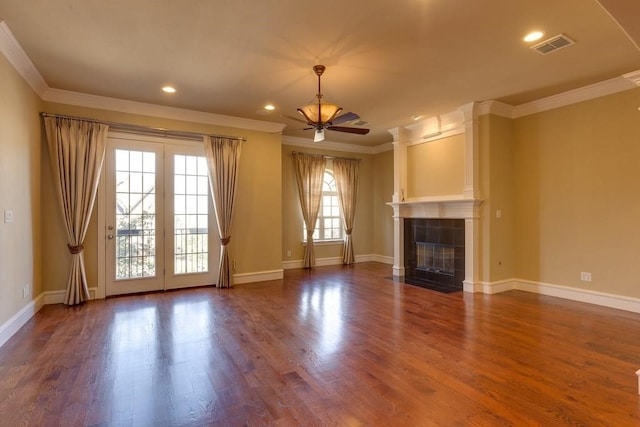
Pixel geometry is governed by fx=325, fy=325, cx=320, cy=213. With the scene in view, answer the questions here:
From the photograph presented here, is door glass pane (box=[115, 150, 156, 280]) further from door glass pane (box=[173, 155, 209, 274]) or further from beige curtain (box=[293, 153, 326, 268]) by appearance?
beige curtain (box=[293, 153, 326, 268])

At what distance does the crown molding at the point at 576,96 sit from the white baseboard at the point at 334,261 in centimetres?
429

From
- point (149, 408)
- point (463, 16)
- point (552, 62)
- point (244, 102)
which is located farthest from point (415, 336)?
point (244, 102)

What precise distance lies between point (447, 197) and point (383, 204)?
2714mm

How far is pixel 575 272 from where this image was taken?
471 centimetres

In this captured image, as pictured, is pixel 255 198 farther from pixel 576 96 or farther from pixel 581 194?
pixel 576 96

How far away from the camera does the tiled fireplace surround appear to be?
523cm

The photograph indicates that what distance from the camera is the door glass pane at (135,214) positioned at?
4.98 metres

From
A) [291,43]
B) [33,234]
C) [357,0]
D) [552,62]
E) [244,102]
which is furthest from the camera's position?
[244,102]

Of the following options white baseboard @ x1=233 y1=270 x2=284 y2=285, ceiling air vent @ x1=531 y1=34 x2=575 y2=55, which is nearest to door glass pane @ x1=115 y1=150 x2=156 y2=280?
white baseboard @ x1=233 y1=270 x2=284 y2=285

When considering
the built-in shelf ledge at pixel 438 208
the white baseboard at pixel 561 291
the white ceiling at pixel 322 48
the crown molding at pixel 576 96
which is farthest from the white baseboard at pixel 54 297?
the crown molding at pixel 576 96

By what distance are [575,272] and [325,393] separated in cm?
441

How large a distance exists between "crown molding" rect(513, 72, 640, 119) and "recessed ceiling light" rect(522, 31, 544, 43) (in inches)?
70.8

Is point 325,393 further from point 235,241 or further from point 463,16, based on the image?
point 235,241

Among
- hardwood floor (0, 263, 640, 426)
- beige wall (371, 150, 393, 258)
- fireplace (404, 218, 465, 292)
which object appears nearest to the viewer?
hardwood floor (0, 263, 640, 426)
